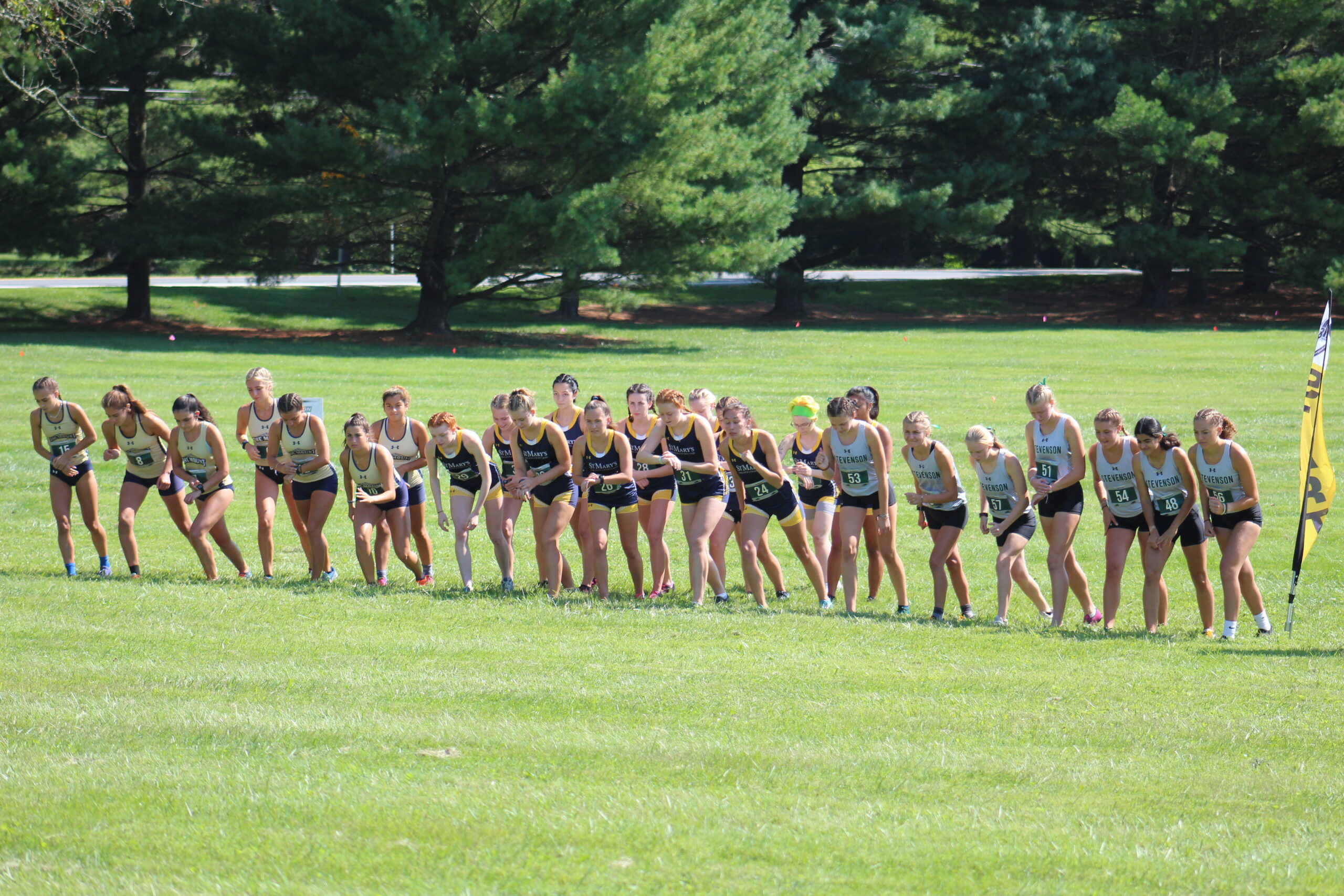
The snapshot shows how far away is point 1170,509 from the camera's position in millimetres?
9703

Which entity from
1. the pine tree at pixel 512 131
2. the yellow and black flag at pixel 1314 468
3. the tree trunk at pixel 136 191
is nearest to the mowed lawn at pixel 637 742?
the yellow and black flag at pixel 1314 468

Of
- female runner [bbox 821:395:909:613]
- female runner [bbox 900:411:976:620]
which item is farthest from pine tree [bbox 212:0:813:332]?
female runner [bbox 900:411:976:620]

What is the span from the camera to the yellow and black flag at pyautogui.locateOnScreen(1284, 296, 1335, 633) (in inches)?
356

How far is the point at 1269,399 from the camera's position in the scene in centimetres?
2509

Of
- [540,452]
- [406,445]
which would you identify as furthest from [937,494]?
[406,445]

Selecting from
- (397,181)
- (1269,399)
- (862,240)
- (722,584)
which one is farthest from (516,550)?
(862,240)

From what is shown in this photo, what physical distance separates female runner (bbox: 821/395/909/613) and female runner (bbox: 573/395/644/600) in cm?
167

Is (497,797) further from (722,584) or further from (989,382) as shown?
(989,382)

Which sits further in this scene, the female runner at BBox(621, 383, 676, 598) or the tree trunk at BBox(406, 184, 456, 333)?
the tree trunk at BBox(406, 184, 456, 333)

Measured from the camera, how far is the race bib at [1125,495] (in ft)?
32.4

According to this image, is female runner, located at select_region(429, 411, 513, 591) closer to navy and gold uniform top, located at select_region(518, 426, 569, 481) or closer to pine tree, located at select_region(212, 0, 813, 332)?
navy and gold uniform top, located at select_region(518, 426, 569, 481)

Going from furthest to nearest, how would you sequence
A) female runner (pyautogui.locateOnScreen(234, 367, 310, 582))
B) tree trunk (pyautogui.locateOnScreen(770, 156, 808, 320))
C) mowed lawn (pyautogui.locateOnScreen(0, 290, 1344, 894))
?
tree trunk (pyautogui.locateOnScreen(770, 156, 808, 320)) < female runner (pyautogui.locateOnScreen(234, 367, 310, 582)) < mowed lawn (pyautogui.locateOnScreen(0, 290, 1344, 894))

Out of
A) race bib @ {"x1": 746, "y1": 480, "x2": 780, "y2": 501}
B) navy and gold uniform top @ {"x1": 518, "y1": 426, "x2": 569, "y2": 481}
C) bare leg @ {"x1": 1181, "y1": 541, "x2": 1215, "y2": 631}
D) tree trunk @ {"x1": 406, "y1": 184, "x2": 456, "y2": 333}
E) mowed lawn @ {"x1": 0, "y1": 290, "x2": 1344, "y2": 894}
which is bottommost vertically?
mowed lawn @ {"x1": 0, "y1": 290, "x2": 1344, "y2": 894}

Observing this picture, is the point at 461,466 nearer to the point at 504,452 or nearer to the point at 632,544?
the point at 504,452
